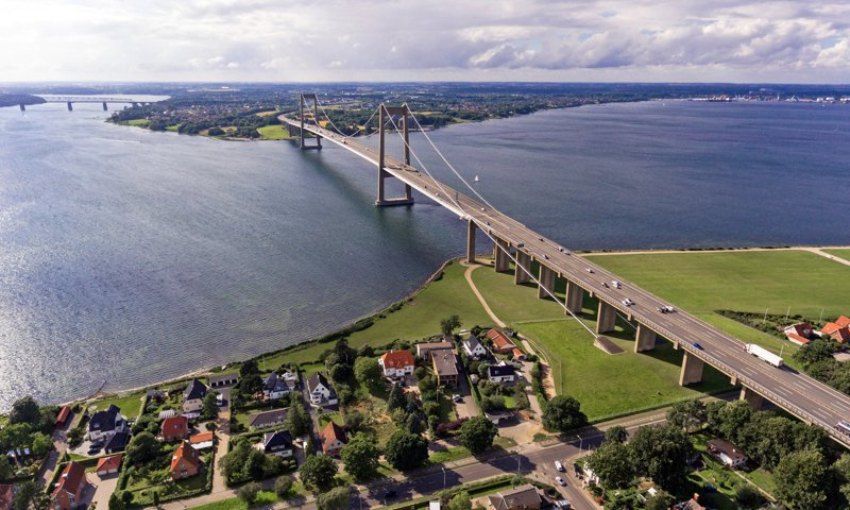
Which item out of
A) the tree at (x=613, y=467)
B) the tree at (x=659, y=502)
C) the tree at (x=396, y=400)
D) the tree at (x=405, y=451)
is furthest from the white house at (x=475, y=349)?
the tree at (x=659, y=502)

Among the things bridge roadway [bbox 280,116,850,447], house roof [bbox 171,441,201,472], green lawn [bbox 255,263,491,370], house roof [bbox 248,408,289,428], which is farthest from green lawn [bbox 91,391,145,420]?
bridge roadway [bbox 280,116,850,447]

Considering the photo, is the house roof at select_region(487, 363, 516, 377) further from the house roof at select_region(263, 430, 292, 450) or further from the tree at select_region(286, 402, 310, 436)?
the house roof at select_region(263, 430, 292, 450)

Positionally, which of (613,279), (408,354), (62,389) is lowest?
(62,389)

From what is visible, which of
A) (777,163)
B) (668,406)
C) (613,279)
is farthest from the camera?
(777,163)

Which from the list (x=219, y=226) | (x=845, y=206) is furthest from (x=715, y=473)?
(x=845, y=206)

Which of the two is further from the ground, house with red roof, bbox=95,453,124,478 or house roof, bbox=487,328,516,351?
house roof, bbox=487,328,516,351

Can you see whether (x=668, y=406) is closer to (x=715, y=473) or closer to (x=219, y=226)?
(x=715, y=473)

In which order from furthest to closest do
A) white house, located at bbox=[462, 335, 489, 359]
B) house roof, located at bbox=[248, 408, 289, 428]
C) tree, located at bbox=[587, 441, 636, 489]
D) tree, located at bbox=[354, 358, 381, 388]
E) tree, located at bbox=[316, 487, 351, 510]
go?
white house, located at bbox=[462, 335, 489, 359], tree, located at bbox=[354, 358, 381, 388], house roof, located at bbox=[248, 408, 289, 428], tree, located at bbox=[587, 441, 636, 489], tree, located at bbox=[316, 487, 351, 510]
